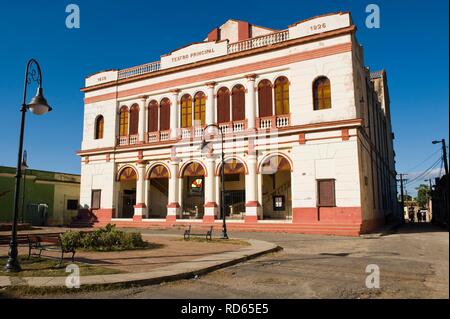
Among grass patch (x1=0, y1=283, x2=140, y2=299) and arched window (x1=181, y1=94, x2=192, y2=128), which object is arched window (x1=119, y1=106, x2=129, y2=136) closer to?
arched window (x1=181, y1=94, x2=192, y2=128)

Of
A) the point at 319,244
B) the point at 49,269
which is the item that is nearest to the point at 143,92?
the point at 319,244

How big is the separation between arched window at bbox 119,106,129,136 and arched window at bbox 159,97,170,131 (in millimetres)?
3486

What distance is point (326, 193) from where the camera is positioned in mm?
20938

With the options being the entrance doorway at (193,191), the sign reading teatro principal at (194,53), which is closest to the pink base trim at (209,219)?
the entrance doorway at (193,191)

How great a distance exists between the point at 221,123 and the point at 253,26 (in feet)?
30.6

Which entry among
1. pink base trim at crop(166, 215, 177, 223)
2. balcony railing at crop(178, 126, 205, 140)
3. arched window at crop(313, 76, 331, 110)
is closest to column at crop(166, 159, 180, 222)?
pink base trim at crop(166, 215, 177, 223)

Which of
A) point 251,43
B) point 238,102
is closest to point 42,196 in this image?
point 238,102

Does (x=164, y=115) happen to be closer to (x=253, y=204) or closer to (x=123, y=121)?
(x=123, y=121)

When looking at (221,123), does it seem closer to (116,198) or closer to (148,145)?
(148,145)

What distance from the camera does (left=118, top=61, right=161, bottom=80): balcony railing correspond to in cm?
2915

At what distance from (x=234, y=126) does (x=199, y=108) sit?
11.5ft

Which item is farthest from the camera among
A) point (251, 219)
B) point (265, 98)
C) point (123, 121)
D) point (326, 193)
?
point (123, 121)

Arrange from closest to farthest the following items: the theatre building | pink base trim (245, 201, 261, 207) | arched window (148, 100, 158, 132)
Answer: the theatre building, pink base trim (245, 201, 261, 207), arched window (148, 100, 158, 132)

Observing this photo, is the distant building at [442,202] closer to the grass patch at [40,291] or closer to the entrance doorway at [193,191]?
the entrance doorway at [193,191]
